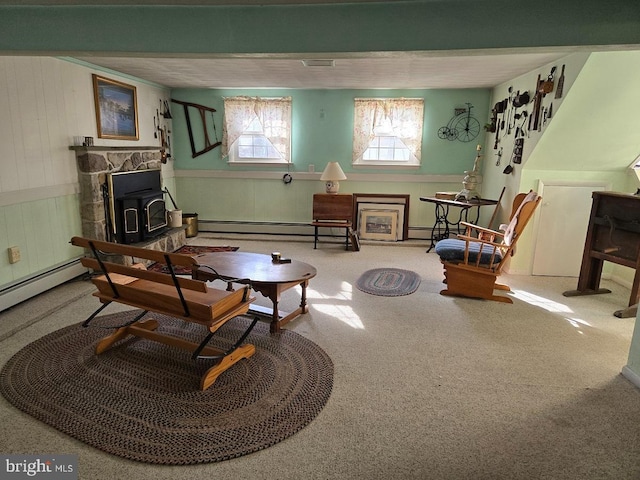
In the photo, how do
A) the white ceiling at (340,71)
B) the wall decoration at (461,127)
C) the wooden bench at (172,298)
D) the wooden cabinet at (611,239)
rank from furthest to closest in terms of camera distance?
the wall decoration at (461,127), the white ceiling at (340,71), the wooden cabinet at (611,239), the wooden bench at (172,298)

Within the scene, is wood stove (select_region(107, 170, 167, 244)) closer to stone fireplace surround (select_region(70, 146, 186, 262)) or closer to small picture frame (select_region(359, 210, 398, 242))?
stone fireplace surround (select_region(70, 146, 186, 262))

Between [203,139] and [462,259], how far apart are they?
13.5 feet

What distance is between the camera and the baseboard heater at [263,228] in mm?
6172

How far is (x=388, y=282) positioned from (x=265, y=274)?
1619mm

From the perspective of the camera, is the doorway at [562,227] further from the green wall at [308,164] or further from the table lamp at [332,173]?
the table lamp at [332,173]

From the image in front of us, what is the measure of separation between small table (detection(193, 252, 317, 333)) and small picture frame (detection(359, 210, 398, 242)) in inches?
110

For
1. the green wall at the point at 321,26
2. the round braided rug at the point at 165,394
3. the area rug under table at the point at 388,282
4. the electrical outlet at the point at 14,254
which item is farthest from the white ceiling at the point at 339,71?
the round braided rug at the point at 165,394

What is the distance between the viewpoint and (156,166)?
5.35 m

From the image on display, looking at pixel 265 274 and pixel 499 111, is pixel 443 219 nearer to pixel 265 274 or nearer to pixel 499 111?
pixel 499 111

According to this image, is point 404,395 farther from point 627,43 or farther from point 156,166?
point 156,166

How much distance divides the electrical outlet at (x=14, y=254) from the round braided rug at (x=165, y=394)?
Answer: 93 cm

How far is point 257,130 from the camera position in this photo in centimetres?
601

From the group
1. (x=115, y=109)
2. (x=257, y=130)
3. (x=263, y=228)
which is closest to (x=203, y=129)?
(x=257, y=130)

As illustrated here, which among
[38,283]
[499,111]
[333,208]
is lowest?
[38,283]
